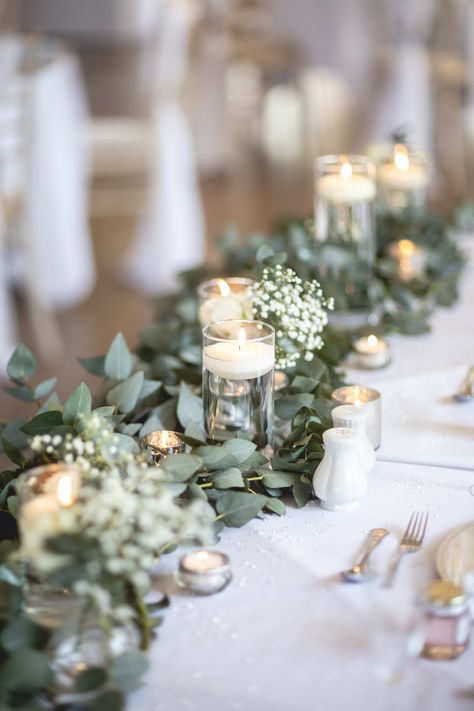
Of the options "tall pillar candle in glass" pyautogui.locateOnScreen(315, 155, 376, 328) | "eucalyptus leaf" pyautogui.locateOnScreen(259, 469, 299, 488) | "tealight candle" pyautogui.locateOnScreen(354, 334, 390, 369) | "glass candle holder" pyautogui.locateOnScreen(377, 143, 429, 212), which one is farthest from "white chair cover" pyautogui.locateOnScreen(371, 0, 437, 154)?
"eucalyptus leaf" pyautogui.locateOnScreen(259, 469, 299, 488)

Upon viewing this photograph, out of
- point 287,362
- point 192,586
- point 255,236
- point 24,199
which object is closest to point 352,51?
point 24,199

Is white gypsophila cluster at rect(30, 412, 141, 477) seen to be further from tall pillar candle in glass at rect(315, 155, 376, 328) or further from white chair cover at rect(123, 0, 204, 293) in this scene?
white chair cover at rect(123, 0, 204, 293)

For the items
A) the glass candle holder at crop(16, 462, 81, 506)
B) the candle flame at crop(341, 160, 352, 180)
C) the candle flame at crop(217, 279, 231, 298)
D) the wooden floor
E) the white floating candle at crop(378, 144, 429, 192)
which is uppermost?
the candle flame at crop(341, 160, 352, 180)

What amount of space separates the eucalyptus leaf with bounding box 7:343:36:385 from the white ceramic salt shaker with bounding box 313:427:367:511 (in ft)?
1.44

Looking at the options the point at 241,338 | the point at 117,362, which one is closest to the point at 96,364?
the point at 117,362

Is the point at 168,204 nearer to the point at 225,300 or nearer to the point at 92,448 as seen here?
the point at 225,300

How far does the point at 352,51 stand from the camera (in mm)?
6051

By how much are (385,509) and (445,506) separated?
0.25 feet

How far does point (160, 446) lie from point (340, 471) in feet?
0.72

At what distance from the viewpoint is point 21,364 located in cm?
134

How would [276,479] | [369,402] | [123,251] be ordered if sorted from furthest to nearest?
1. [123,251]
2. [369,402]
3. [276,479]

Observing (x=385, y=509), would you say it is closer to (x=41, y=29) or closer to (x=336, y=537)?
(x=336, y=537)

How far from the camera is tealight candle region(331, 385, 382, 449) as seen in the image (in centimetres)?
130

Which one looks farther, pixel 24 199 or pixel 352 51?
pixel 352 51
